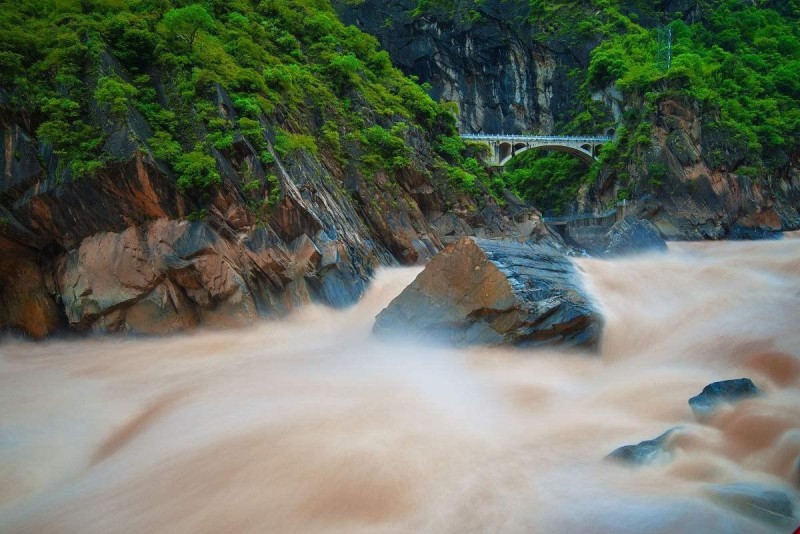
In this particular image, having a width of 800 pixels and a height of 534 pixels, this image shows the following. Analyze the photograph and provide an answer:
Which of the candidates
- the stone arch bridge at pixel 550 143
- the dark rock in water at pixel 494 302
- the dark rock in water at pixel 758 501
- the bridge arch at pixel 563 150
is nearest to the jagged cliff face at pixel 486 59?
the stone arch bridge at pixel 550 143

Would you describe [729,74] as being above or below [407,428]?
above

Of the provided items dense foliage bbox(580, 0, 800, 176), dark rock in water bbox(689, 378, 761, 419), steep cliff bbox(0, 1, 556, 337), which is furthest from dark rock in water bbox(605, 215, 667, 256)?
dense foliage bbox(580, 0, 800, 176)

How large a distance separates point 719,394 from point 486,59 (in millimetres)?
56624

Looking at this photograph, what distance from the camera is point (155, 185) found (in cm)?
1220

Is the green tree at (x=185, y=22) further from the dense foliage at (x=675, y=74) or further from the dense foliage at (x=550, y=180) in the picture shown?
the dense foliage at (x=550, y=180)

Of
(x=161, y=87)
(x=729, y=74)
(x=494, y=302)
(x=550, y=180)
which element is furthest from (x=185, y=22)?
(x=729, y=74)

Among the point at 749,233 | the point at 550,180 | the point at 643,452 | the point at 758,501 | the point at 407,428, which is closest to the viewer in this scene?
the point at 758,501

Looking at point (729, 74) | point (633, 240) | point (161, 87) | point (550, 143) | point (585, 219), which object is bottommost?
point (585, 219)

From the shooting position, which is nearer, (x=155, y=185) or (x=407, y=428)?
(x=407, y=428)

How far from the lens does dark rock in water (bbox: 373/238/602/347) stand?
9.47 m

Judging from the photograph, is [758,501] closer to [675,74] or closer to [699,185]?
[699,185]

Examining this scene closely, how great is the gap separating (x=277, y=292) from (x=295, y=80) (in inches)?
444

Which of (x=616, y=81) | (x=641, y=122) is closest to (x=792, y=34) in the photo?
(x=616, y=81)

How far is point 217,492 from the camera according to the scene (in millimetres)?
5160
